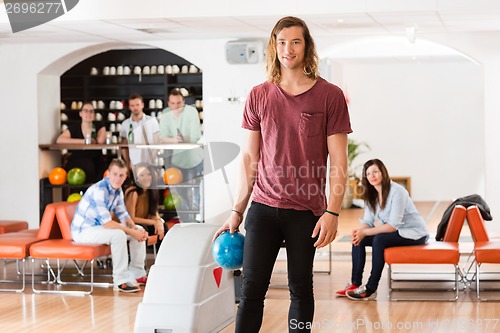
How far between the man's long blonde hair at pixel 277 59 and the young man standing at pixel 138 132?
20.4 feet

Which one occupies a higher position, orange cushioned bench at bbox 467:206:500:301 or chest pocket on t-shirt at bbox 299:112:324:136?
chest pocket on t-shirt at bbox 299:112:324:136

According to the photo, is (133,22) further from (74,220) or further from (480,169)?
(480,169)

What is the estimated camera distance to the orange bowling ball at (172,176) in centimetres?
953

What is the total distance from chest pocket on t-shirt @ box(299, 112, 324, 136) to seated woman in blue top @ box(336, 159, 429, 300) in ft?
11.9

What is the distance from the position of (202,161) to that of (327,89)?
6573 mm

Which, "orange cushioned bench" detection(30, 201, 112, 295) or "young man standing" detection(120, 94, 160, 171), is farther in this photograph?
"young man standing" detection(120, 94, 160, 171)

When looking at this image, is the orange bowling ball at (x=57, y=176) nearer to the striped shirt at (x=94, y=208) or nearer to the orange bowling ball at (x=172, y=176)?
the orange bowling ball at (x=172, y=176)

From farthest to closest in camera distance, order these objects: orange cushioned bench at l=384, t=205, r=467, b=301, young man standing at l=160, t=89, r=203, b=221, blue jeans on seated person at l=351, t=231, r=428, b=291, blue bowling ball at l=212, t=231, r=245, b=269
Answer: young man standing at l=160, t=89, r=203, b=221 → blue jeans on seated person at l=351, t=231, r=428, b=291 → orange cushioned bench at l=384, t=205, r=467, b=301 → blue bowling ball at l=212, t=231, r=245, b=269

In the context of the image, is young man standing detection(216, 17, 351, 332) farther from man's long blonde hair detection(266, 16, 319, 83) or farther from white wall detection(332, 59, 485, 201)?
white wall detection(332, 59, 485, 201)

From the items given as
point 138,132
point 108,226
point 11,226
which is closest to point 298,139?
point 108,226

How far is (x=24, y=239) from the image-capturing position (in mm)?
7832

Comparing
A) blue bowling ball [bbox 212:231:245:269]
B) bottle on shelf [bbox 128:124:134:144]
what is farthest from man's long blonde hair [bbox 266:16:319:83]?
bottle on shelf [bbox 128:124:134:144]

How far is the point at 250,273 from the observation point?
11.6 feet

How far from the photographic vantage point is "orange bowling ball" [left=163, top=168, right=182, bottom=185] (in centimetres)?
953
